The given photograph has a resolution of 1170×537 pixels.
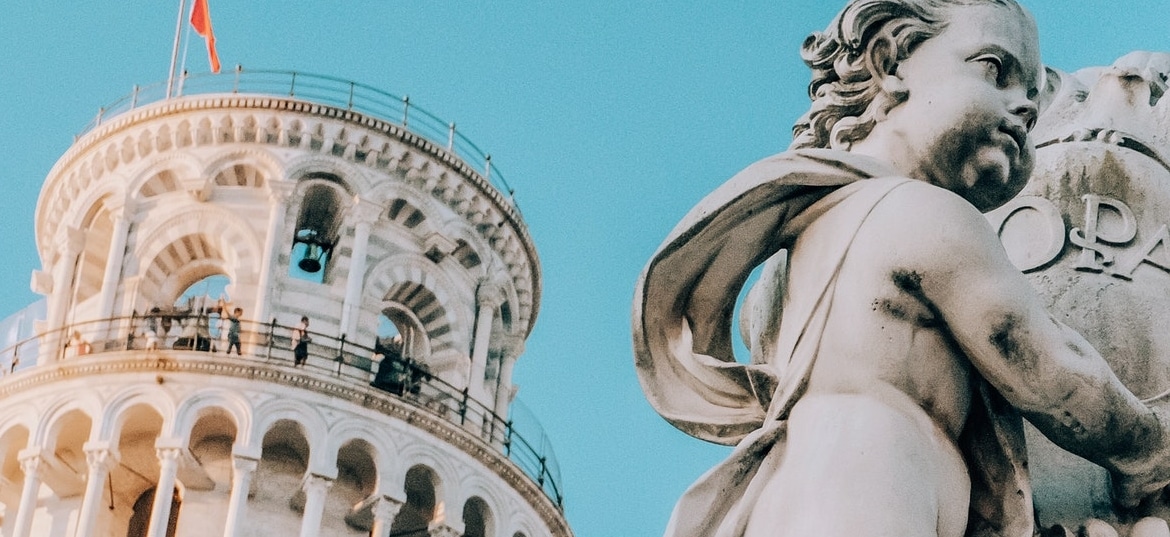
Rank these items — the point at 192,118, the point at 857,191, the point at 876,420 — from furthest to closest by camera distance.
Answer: the point at 192,118 → the point at 857,191 → the point at 876,420

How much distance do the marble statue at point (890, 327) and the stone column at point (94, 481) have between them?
1713 inches

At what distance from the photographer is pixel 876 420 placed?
3.91 m

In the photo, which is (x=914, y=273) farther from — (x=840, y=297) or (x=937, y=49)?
(x=937, y=49)

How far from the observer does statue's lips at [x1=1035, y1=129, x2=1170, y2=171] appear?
486cm

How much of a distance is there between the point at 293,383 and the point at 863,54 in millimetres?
43132

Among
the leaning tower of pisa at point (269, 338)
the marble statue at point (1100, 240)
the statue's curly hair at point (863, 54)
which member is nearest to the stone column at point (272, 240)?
the leaning tower of pisa at point (269, 338)

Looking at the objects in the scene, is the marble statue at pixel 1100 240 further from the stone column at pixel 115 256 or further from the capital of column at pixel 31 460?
the stone column at pixel 115 256

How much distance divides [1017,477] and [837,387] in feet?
Result: 1.07

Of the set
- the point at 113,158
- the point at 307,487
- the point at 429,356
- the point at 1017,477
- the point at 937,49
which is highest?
the point at 113,158

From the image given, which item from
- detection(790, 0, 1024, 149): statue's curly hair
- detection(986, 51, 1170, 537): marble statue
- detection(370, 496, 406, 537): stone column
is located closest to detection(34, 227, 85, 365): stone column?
detection(370, 496, 406, 537): stone column

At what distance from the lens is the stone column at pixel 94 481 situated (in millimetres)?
46719

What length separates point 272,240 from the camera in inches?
1951

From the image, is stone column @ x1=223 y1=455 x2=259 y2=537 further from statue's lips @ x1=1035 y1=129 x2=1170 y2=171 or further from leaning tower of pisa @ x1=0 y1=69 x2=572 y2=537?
statue's lips @ x1=1035 y1=129 x2=1170 y2=171

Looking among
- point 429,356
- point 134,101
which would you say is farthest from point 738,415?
point 134,101
